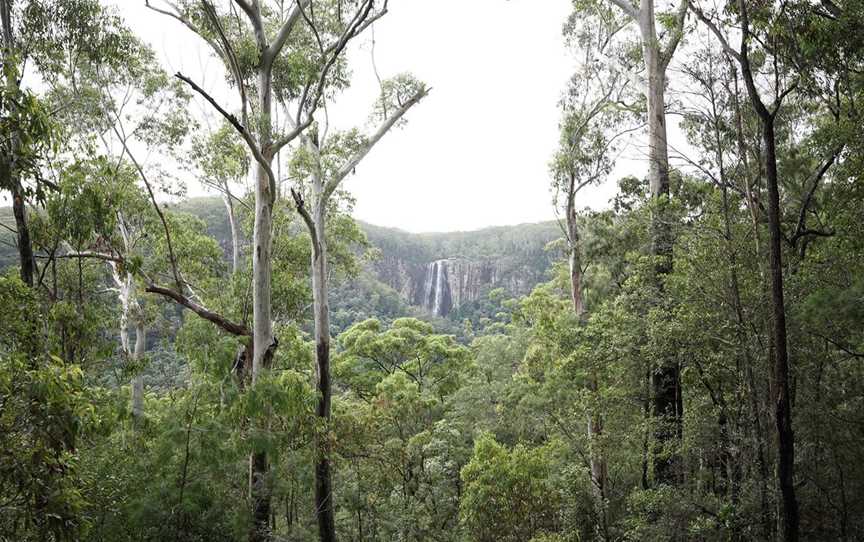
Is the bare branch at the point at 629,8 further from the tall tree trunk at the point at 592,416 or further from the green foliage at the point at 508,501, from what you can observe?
the green foliage at the point at 508,501

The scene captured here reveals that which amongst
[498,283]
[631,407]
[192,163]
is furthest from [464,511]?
[498,283]

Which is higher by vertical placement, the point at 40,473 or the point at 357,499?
the point at 40,473

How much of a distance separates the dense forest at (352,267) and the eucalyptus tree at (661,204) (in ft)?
0.12

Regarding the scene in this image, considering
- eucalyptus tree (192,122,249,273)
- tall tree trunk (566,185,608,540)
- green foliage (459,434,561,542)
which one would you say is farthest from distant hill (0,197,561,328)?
green foliage (459,434,561,542)

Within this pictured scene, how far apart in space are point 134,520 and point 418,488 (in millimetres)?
6389

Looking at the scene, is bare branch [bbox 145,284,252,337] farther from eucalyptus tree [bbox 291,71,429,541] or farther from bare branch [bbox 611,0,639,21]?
bare branch [bbox 611,0,639,21]

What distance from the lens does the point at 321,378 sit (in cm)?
773

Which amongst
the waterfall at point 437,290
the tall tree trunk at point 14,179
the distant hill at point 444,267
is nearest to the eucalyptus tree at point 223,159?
the tall tree trunk at point 14,179

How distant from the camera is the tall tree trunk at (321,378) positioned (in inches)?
285

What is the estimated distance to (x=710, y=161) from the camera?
6.03 meters

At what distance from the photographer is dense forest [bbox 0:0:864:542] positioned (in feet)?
14.2

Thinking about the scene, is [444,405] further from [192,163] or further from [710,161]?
[710,161]

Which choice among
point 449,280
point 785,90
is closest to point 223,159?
point 785,90

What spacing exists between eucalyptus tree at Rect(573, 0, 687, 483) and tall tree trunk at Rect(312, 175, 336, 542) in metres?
4.18
